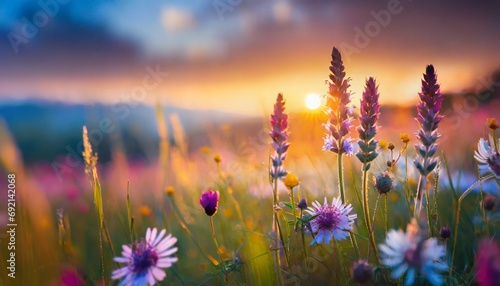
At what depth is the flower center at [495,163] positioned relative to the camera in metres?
2.01

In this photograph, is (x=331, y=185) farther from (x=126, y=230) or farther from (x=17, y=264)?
(x=17, y=264)

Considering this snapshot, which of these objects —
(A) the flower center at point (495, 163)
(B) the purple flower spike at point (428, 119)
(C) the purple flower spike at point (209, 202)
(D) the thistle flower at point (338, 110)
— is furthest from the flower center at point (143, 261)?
(A) the flower center at point (495, 163)

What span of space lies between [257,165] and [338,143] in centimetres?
237

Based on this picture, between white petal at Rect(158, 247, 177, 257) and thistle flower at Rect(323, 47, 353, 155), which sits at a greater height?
thistle flower at Rect(323, 47, 353, 155)

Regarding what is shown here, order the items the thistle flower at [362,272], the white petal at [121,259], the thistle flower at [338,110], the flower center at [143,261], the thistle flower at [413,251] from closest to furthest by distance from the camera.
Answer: the thistle flower at [413,251] < the thistle flower at [362,272] < the white petal at [121,259] < the flower center at [143,261] < the thistle flower at [338,110]

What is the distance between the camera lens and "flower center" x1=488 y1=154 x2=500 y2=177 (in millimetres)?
2009

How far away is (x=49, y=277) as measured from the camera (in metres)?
2.77

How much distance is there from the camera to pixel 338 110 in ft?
7.18

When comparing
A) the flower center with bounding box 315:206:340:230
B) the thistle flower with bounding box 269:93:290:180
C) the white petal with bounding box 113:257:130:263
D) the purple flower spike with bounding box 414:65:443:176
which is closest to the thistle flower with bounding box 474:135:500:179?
the purple flower spike with bounding box 414:65:443:176

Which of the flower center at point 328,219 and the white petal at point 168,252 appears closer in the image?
the white petal at point 168,252

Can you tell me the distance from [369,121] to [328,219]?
0.52 meters

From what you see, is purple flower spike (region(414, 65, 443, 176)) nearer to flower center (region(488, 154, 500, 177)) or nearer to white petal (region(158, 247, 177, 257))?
flower center (region(488, 154, 500, 177))

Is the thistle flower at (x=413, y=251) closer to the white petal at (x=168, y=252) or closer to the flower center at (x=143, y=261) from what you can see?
the white petal at (x=168, y=252)

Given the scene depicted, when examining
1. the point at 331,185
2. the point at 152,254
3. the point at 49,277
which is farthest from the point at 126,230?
the point at 331,185
